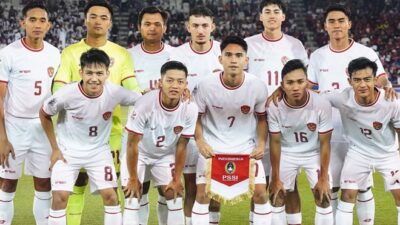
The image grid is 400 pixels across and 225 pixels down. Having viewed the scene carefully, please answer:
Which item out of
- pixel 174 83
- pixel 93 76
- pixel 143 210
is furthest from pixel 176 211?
pixel 93 76

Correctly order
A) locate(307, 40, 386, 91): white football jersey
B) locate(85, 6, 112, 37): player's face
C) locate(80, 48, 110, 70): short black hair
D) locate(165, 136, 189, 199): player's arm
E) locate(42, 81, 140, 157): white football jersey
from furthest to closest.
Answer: locate(307, 40, 386, 91): white football jersey
locate(85, 6, 112, 37): player's face
locate(165, 136, 189, 199): player's arm
locate(42, 81, 140, 157): white football jersey
locate(80, 48, 110, 70): short black hair

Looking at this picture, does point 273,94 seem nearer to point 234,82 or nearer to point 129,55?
point 234,82

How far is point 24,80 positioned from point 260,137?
215 cm

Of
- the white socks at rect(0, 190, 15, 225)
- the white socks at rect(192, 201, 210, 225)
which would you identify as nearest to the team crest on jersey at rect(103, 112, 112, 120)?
the white socks at rect(192, 201, 210, 225)

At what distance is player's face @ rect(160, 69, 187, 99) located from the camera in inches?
215

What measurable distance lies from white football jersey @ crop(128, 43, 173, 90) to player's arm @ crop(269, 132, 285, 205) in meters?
1.25

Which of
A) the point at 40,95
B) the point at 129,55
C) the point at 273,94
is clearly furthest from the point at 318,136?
the point at 40,95

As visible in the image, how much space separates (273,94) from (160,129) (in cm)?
103

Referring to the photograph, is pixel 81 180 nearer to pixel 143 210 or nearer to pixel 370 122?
pixel 143 210

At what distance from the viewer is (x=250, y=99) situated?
5691mm

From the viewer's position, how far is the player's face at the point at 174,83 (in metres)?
5.45

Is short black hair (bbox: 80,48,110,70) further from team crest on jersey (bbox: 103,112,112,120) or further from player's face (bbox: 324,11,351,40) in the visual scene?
player's face (bbox: 324,11,351,40)

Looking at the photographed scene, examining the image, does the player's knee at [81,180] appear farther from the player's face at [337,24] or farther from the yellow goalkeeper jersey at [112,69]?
the player's face at [337,24]

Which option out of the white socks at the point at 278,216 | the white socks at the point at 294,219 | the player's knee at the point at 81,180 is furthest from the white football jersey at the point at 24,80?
the white socks at the point at 294,219
